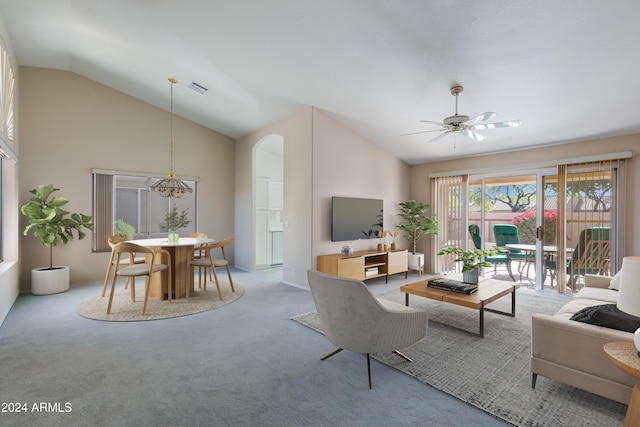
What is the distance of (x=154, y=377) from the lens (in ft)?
7.32

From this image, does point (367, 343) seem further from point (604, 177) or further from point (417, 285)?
point (604, 177)

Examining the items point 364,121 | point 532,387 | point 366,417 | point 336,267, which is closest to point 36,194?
point 336,267

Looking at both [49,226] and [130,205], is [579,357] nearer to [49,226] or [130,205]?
[49,226]

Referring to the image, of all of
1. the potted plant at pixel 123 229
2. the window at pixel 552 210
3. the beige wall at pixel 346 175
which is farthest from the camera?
the potted plant at pixel 123 229

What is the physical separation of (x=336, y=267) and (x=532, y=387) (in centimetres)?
282

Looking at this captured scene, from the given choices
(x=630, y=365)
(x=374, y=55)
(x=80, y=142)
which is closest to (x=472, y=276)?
(x=630, y=365)

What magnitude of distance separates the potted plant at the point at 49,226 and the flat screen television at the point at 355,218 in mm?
3882

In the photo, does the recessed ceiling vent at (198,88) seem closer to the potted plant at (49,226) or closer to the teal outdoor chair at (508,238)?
the potted plant at (49,226)

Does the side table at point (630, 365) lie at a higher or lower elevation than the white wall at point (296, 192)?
lower

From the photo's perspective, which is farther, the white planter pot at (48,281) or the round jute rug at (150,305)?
the white planter pot at (48,281)

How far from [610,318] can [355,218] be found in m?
3.75

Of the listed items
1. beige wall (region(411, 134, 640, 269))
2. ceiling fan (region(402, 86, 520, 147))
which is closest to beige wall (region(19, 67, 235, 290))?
ceiling fan (region(402, 86, 520, 147))

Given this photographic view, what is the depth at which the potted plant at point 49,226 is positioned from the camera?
14.0 feet

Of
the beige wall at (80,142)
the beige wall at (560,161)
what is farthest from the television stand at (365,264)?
the beige wall at (80,142)
